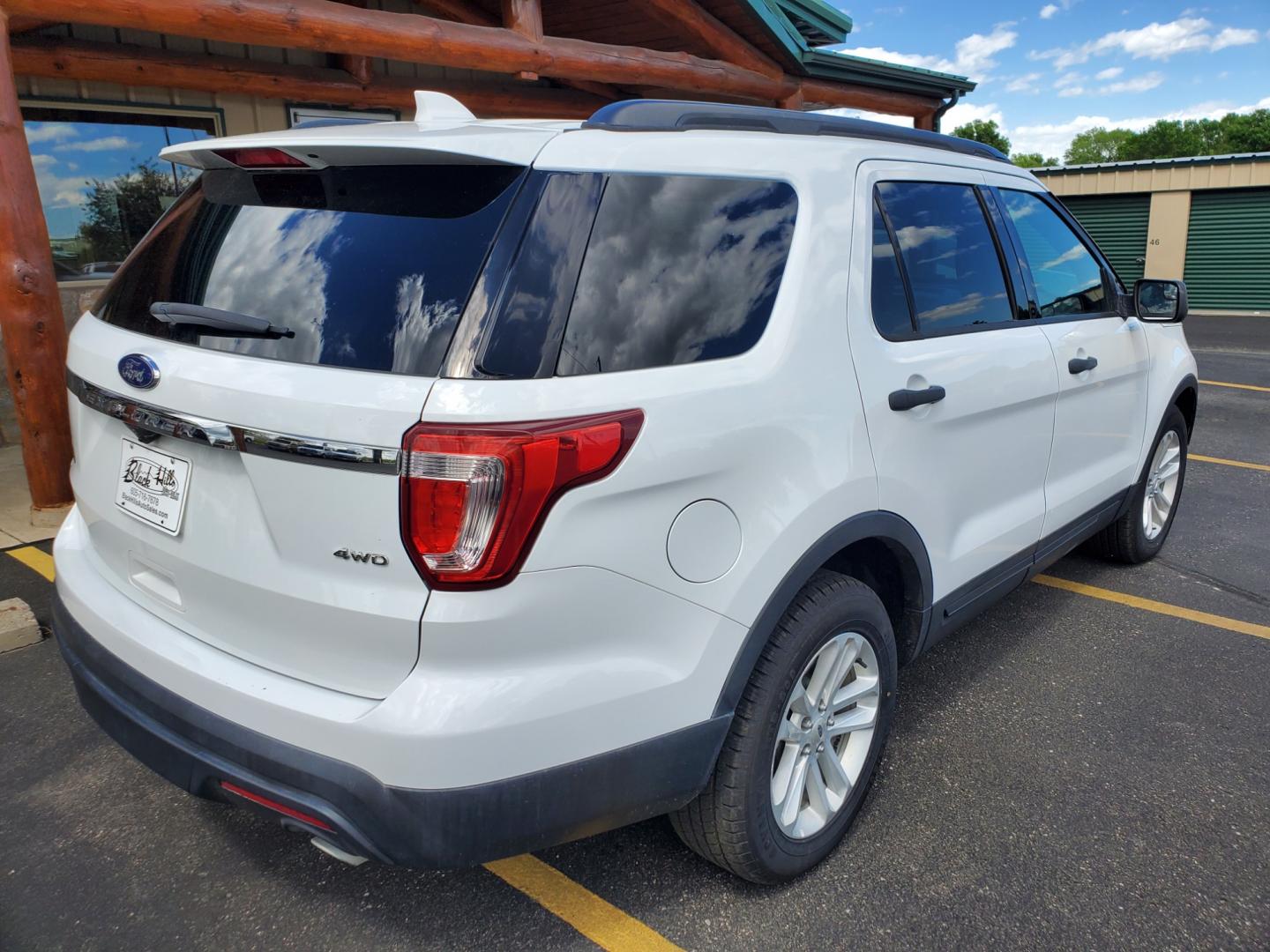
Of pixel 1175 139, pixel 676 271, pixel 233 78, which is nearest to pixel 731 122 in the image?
pixel 676 271

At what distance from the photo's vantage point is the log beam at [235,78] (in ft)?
22.8

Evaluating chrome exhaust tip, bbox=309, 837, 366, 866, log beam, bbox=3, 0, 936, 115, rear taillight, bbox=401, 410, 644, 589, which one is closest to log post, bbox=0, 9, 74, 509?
log beam, bbox=3, 0, 936, 115

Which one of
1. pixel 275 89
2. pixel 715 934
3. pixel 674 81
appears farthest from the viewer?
pixel 674 81

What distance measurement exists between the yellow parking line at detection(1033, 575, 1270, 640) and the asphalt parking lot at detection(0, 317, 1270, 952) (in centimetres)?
39

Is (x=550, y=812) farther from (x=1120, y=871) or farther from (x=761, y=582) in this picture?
(x=1120, y=871)

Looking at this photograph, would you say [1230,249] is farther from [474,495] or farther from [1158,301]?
[474,495]

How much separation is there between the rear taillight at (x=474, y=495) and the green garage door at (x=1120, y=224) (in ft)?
82.6

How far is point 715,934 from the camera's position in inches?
88.0

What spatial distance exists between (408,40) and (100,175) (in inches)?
125

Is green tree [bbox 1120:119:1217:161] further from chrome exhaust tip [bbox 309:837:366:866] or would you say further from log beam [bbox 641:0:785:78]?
chrome exhaust tip [bbox 309:837:366:866]

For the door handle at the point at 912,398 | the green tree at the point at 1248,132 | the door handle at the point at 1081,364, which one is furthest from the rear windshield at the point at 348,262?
the green tree at the point at 1248,132

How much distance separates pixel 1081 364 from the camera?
11.4 feet

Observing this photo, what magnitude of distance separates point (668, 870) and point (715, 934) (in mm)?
245

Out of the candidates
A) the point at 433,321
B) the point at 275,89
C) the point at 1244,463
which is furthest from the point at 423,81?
the point at 433,321
